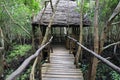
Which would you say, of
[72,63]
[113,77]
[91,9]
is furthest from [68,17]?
[72,63]

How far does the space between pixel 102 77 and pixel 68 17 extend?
3959 mm

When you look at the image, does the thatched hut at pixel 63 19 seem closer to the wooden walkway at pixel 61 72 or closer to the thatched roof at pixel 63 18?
the thatched roof at pixel 63 18

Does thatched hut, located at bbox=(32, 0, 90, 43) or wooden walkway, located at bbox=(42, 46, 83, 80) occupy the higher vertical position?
thatched hut, located at bbox=(32, 0, 90, 43)

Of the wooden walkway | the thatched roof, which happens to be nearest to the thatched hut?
the thatched roof

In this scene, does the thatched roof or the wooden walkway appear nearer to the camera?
the wooden walkway

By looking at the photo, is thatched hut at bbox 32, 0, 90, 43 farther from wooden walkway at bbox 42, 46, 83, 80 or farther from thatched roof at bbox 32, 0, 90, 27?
wooden walkway at bbox 42, 46, 83, 80

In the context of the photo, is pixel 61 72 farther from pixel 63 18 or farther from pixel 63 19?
pixel 63 18

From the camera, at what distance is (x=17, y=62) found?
15625mm

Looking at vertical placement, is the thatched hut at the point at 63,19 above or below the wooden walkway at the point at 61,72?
above

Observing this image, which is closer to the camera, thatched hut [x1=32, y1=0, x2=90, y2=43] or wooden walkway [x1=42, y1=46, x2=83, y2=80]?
wooden walkway [x1=42, y1=46, x2=83, y2=80]

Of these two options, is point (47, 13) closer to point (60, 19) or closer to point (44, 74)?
point (60, 19)

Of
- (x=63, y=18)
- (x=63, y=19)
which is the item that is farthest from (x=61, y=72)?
(x=63, y=18)

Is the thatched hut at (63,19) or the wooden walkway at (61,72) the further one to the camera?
the thatched hut at (63,19)

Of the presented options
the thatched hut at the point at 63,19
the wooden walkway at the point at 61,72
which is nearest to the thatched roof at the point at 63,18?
the thatched hut at the point at 63,19
